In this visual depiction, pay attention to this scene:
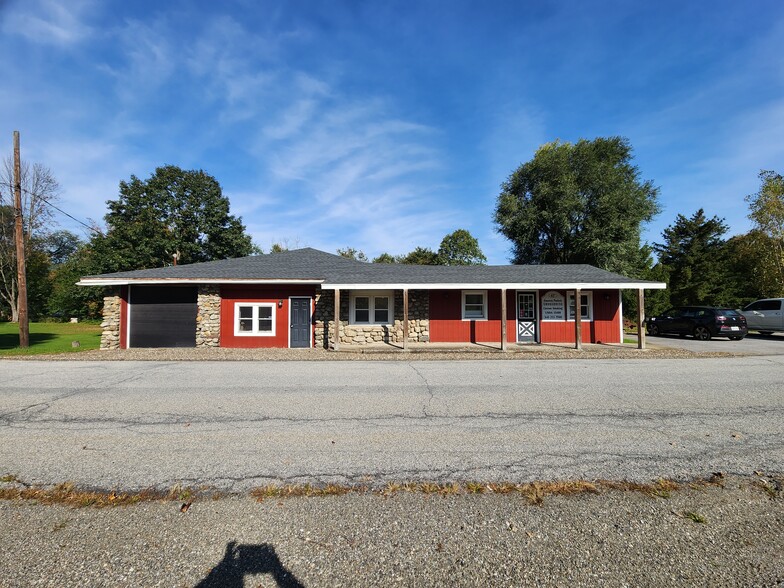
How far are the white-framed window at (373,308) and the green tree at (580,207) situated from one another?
17.0 m

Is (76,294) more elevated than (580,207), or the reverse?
(580,207)

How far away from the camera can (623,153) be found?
31922 mm

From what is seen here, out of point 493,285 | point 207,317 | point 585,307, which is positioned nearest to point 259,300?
point 207,317

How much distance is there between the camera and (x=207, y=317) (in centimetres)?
1616

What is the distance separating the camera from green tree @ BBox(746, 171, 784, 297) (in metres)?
26.3

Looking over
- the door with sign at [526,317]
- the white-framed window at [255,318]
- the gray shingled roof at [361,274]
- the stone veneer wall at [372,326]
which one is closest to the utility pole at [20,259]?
the gray shingled roof at [361,274]

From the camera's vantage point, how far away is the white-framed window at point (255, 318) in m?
16.4

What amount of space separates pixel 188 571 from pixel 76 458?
2668mm

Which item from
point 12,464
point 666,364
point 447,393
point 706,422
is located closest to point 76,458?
point 12,464

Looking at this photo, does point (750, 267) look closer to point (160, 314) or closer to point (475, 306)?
point (475, 306)

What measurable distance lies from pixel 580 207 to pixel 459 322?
1723cm

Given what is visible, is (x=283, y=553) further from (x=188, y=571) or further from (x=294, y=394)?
(x=294, y=394)

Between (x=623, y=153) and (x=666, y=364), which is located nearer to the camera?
(x=666, y=364)

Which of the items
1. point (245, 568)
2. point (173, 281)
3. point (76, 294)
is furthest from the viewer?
point (76, 294)
